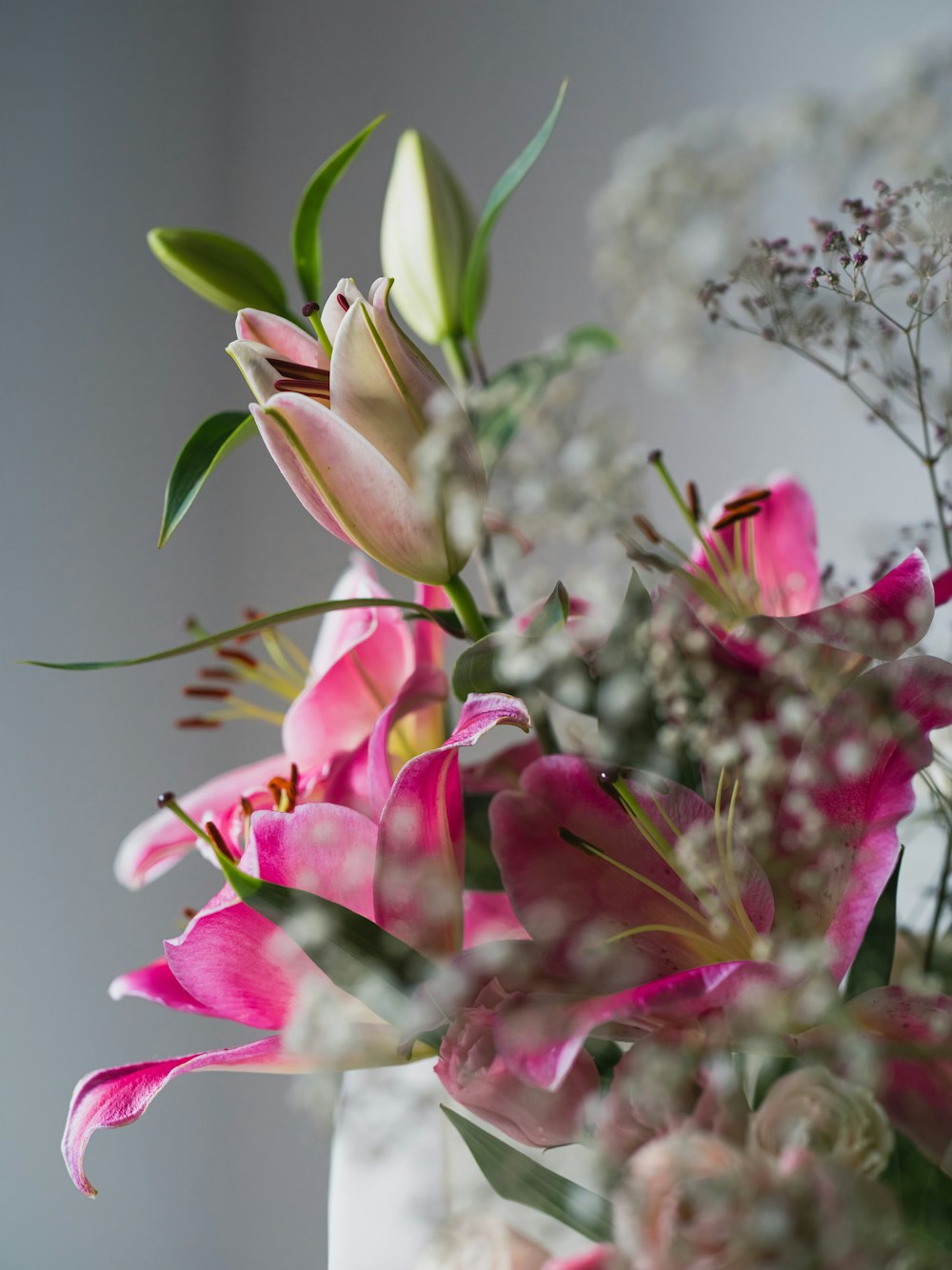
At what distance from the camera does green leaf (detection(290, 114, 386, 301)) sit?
17.9 inches

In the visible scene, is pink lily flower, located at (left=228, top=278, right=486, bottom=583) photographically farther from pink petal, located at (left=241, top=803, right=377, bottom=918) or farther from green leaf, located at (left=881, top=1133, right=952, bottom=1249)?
green leaf, located at (left=881, top=1133, right=952, bottom=1249)

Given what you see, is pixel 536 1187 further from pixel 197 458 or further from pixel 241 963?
pixel 197 458

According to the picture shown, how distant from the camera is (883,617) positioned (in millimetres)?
314

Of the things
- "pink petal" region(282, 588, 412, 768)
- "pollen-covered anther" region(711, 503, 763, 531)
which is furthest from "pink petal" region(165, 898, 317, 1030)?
"pollen-covered anther" region(711, 503, 763, 531)

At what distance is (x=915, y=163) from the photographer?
1.17ft

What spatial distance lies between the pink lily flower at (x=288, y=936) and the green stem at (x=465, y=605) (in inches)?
2.7

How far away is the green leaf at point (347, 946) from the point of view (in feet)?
0.94

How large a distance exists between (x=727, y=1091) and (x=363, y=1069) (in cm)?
13

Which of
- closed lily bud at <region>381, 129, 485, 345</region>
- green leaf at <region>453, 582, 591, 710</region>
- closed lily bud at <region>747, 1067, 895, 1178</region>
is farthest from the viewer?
closed lily bud at <region>381, 129, 485, 345</region>

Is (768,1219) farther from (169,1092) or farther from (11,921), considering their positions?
(169,1092)

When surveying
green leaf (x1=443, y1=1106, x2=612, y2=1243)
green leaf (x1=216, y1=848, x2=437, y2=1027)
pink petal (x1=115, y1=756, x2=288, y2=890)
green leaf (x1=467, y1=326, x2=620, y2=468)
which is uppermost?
green leaf (x1=467, y1=326, x2=620, y2=468)

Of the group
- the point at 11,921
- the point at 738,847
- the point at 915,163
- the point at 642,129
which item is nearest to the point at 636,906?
the point at 738,847

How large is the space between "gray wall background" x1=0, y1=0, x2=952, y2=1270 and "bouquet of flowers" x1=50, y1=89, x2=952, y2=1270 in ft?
1.30

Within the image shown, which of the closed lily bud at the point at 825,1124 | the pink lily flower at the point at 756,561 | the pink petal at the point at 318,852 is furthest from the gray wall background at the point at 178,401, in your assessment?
the closed lily bud at the point at 825,1124
